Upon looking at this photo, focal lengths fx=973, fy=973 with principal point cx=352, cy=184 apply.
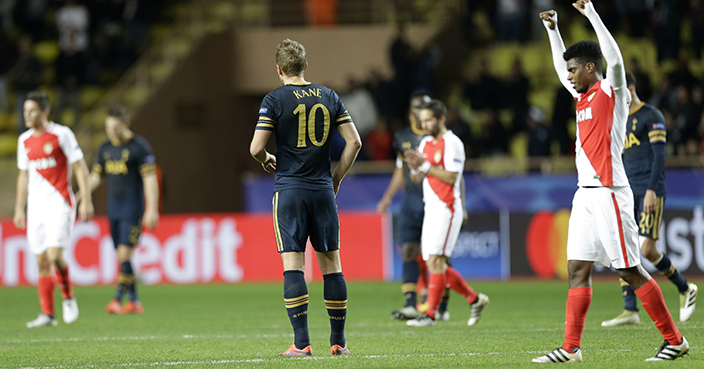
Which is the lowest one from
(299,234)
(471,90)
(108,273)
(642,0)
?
(108,273)

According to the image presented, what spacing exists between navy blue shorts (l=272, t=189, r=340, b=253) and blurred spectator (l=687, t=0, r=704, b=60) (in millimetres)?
15883

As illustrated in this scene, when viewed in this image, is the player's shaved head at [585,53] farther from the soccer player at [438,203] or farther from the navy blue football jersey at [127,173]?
the navy blue football jersey at [127,173]

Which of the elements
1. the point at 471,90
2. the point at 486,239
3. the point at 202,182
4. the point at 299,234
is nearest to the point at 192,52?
the point at 202,182

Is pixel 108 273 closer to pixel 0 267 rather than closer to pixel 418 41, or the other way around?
pixel 0 267

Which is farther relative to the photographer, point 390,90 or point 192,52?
point 192,52

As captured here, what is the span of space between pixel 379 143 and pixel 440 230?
10.3 meters

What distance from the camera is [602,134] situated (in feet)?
20.7

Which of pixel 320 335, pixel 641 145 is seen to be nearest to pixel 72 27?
pixel 320 335

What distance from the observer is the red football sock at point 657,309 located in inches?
248

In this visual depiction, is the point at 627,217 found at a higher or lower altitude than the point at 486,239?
higher

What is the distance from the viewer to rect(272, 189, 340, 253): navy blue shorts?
6.66 meters

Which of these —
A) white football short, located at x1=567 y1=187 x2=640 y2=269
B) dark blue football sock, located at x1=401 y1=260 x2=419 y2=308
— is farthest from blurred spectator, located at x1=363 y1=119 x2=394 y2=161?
white football short, located at x1=567 y1=187 x2=640 y2=269

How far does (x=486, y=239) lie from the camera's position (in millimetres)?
16609

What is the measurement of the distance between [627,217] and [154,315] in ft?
22.0
